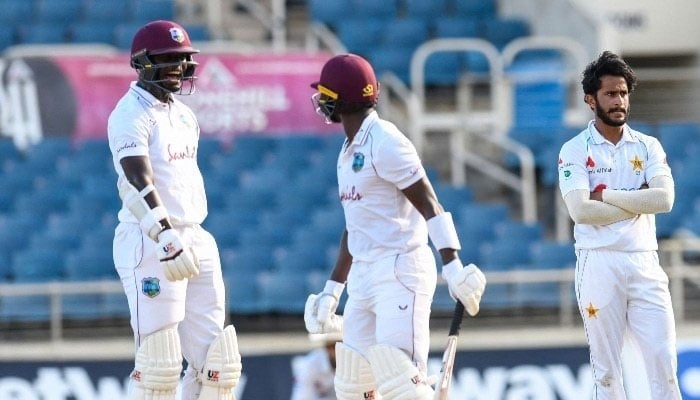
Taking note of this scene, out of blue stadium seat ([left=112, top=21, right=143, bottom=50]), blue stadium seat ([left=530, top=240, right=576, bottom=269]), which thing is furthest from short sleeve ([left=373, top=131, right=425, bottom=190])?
blue stadium seat ([left=112, top=21, right=143, bottom=50])

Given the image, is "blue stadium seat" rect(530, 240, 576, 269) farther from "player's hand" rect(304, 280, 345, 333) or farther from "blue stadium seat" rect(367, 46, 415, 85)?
"player's hand" rect(304, 280, 345, 333)

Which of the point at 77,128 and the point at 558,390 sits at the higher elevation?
the point at 77,128

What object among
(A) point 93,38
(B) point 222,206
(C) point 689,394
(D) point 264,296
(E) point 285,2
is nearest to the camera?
(C) point 689,394

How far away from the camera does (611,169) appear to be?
23.7 feet

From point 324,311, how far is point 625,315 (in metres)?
1.44

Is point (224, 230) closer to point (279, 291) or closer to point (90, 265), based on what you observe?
point (279, 291)

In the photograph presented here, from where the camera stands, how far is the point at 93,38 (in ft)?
52.4

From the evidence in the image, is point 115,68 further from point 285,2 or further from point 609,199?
point 609,199

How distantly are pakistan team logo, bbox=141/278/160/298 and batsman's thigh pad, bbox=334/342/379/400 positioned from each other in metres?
0.91

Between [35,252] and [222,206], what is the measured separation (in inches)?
65.9

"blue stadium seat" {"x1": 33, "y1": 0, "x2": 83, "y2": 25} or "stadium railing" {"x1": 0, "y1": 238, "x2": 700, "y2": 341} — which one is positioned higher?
"blue stadium seat" {"x1": 33, "y1": 0, "x2": 83, "y2": 25}

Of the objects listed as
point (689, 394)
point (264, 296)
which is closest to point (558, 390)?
point (689, 394)

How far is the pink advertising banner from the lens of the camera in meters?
14.0

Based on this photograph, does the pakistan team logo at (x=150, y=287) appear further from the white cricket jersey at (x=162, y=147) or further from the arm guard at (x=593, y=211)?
the arm guard at (x=593, y=211)
